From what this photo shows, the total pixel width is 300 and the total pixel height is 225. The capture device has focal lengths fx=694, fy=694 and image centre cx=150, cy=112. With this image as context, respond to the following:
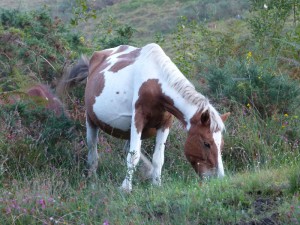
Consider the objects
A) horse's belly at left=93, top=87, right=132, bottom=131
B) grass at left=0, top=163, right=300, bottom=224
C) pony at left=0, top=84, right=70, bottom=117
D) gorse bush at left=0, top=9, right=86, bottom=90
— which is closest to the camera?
grass at left=0, top=163, right=300, bottom=224

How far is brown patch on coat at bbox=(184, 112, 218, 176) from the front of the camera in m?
7.79

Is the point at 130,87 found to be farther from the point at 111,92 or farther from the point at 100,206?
the point at 100,206

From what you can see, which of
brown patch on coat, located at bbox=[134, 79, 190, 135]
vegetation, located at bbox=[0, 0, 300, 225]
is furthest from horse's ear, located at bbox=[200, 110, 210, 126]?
vegetation, located at bbox=[0, 0, 300, 225]

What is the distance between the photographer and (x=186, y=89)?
26.3ft

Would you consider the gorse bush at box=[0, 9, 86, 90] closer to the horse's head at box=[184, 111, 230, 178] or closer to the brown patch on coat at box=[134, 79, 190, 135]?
the brown patch on coat at box=[134, 79, 190, 135]

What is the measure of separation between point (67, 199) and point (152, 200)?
3.09ft

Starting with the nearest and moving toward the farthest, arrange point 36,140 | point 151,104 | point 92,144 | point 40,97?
1. point 151,104
2. point 36,140
3. point 92,144
4. point 40,97

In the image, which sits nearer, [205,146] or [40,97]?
[205,146]

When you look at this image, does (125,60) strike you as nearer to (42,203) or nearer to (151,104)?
(151,104)

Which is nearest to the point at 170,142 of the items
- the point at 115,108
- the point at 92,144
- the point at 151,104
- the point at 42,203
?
the point at 92,144

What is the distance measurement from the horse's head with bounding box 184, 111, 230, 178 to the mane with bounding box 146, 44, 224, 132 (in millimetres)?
61

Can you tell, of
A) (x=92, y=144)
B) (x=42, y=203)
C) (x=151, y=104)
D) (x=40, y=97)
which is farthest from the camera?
(x=40, y=97)

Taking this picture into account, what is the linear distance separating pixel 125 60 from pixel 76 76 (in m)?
1.63

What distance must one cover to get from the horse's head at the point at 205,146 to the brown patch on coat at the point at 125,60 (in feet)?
4.49
